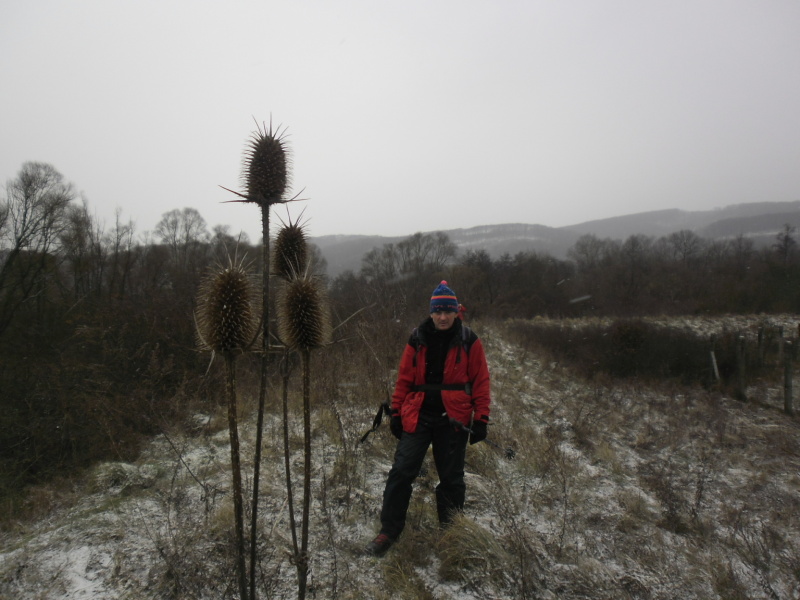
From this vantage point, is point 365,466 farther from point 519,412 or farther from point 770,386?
point 770,386

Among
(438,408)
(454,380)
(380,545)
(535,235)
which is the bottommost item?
(380,545)

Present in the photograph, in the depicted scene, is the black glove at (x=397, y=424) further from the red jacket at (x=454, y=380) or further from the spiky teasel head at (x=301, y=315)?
the spiky teasel head at (x=301, y=315)

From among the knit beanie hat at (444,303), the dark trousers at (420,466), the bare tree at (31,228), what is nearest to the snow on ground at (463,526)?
the dark trousers at (420,466)

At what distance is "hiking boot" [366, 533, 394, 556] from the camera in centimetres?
360

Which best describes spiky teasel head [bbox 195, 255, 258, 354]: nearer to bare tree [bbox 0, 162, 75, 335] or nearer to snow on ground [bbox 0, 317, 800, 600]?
snow on ground [bbox 0, 317, 800, 600]

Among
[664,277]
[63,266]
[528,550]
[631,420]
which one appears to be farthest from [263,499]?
[664,277]

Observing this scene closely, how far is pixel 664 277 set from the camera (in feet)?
137

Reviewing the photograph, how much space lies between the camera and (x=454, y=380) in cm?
365

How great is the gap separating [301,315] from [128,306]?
28.7 ft

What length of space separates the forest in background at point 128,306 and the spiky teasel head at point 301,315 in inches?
17.2

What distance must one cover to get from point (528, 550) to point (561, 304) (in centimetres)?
3348

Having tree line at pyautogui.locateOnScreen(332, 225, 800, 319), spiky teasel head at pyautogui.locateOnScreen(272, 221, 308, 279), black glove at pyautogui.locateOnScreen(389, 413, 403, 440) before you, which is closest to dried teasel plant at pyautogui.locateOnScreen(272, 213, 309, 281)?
spiky teasel head at pyautogui.locateOnScreen(272, 221, 308, 279)

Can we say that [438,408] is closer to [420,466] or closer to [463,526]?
[420,466]

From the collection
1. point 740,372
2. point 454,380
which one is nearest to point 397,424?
point 454,380
